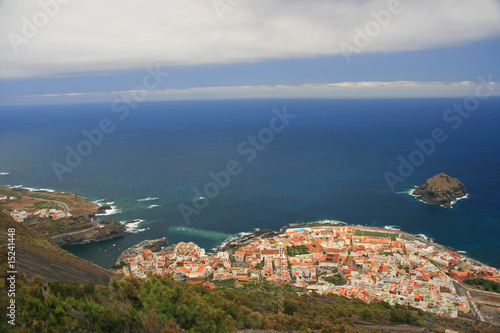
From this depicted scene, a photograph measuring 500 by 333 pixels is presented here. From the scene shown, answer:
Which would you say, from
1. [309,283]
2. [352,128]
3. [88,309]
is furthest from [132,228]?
[352,128]

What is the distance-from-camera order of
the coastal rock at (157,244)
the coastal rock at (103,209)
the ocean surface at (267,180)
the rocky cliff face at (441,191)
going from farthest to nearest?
1. the rocky cliff face at (441,191)
2. the coastal rock at (103,209)
3. the ocean surface at (267,180)
4. the coastal rock at (157,244)

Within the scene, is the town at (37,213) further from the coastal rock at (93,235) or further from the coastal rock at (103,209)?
the coastal rock at (93,235)

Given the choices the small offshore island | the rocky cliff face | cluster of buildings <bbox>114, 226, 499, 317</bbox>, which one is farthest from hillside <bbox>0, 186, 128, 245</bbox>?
the rocky cliff face

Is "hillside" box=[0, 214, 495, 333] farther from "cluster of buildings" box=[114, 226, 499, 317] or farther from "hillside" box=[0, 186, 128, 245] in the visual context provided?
"hillside" box=[0, 186, 128, 245]

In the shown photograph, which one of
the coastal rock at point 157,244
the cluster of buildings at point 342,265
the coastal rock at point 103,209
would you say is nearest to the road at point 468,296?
the cluster of buildings at point 342,265

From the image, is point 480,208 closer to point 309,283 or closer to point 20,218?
point 309,283

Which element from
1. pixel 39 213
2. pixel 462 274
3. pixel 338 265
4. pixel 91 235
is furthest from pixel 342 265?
pixel 39 213

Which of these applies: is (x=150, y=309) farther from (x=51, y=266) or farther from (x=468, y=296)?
(x=468, y=296)
